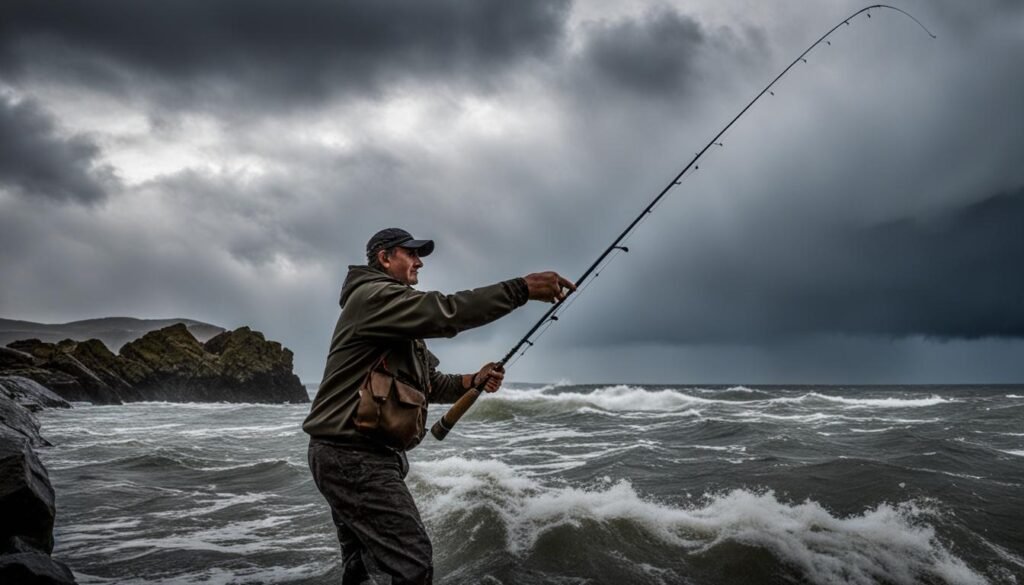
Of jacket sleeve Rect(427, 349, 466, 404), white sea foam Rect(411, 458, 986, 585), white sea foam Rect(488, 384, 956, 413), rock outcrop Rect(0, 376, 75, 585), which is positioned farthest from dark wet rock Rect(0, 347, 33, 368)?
jacket sleeve Rect(427, 349, 466, 404)

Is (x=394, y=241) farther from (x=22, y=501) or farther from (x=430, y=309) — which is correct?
(x=22, y=501)

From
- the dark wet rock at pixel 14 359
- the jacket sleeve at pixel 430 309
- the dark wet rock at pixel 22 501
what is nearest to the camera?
the jacket sleeve at pixel 430 309

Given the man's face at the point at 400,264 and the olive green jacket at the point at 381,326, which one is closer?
the olive green jacket at the point at 381,326

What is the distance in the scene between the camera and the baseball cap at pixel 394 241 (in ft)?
11.2

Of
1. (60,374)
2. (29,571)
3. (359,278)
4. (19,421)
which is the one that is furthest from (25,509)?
(60,374)

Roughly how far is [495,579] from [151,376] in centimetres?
5246

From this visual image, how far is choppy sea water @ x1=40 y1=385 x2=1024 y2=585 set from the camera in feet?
18.8

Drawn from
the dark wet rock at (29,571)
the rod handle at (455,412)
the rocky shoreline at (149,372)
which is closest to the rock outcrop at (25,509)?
the dark wet rock at (29,571)

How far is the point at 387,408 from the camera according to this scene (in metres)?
3.02

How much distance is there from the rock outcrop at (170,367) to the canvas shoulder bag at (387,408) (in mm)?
42205

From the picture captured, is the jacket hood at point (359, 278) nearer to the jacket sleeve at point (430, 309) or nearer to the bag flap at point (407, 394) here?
the jacket sleeve at point (430, 309)

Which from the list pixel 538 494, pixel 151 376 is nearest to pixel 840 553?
pixel 538 494

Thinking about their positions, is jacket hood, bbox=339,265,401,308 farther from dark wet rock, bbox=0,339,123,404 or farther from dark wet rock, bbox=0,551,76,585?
dark wet rock, bbox=0,339,123,404

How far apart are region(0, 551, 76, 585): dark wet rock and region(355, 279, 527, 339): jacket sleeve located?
2.93m
